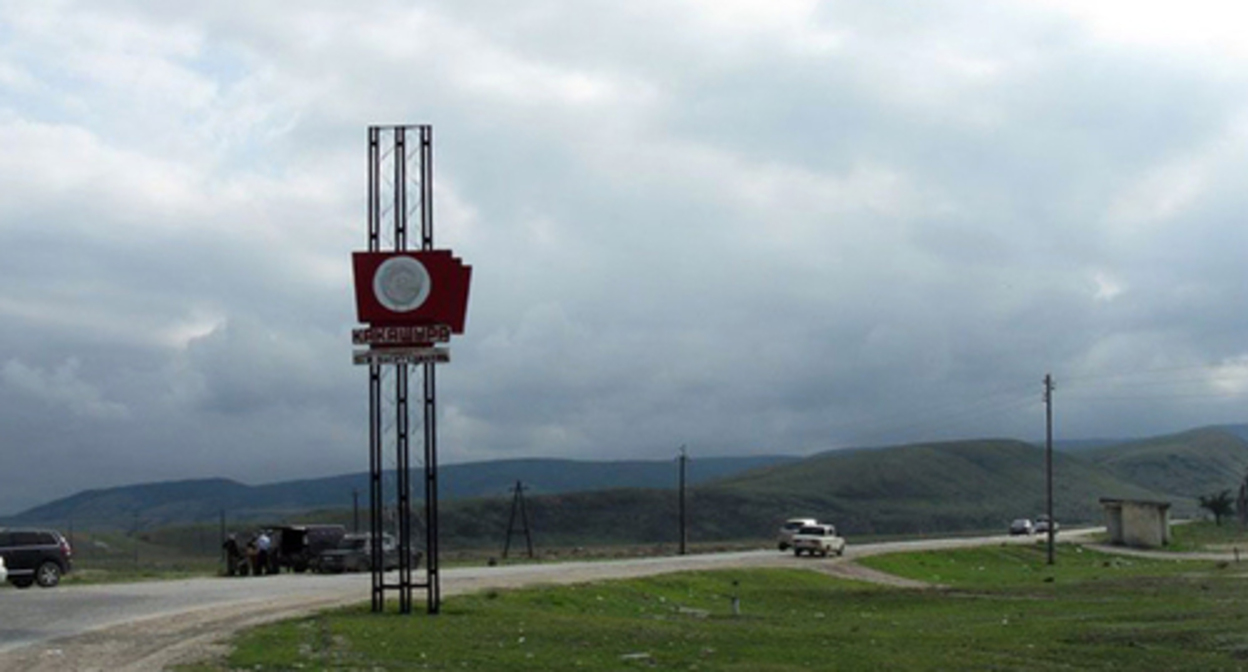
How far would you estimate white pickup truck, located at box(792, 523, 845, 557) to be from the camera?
82250 millimetres

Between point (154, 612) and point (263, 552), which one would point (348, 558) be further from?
point (154, 612)

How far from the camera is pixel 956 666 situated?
26.2 meters

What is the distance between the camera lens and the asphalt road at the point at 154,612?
2602cm

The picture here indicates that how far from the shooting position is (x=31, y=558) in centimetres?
5003

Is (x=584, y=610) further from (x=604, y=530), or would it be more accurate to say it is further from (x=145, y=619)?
(x=604, y=530)

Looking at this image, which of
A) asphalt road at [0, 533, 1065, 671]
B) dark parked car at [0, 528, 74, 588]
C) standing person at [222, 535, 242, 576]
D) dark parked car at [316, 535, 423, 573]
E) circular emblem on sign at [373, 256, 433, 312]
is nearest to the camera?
asphalt road at [0, 533, 1065, 671]

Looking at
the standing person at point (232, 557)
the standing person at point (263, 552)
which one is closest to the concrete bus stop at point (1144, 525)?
the standing person at point (263, 552)

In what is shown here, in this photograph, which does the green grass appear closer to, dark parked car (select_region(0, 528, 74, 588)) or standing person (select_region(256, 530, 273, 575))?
standing person (select_region(256, 530, 273, 575))

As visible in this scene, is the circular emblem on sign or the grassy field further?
the circular emblem on sign

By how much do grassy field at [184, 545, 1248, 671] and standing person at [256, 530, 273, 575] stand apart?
17.7m

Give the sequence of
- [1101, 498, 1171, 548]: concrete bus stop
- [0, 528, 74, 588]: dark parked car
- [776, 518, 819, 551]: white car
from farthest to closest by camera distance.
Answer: [1101, 498, 1171, 548]: concrete bus stop < [776, 518, 819, 551]: white car < [0, 528, 74, 588]: dark parked car

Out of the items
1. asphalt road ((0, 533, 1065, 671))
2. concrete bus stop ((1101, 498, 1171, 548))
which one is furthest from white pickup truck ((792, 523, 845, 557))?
concrete bus stop ((1101, 498, 1171, 548))

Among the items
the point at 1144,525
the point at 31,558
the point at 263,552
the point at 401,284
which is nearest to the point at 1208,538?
the point at 1144,525

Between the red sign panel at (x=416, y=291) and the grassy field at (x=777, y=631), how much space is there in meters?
5.97
